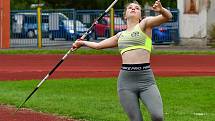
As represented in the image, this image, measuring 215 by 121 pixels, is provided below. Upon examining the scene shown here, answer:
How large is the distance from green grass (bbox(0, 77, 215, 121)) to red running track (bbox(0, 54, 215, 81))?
6.69 ft

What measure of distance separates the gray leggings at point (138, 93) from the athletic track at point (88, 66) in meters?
11.4

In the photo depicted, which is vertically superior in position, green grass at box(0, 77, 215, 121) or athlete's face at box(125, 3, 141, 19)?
athlete's face at box(125, 3, 141, 19)

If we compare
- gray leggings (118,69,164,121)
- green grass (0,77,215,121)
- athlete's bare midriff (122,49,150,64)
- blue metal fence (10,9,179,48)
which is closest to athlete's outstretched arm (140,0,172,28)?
athlete's bare midriff (122,49,150,64)

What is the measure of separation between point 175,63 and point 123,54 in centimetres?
1654

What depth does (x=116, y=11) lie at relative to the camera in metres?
34.2

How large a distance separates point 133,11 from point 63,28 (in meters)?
27.1

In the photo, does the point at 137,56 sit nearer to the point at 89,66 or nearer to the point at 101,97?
the point at 101,97

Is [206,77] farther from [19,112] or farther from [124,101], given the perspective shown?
[124,101]

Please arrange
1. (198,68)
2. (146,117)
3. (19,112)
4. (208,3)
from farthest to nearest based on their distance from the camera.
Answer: (208,3)
(198,68)
(19,112)
(146,117)

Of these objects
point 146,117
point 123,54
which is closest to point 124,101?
point 123,54

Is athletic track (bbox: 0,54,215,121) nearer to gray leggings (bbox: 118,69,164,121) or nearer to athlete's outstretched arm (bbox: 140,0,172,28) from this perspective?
gray leggings (bbox: 118,69,164,121)

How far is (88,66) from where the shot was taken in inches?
878

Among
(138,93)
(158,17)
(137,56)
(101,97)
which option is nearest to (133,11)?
(158,17)

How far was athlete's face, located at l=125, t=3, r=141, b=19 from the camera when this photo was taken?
7059mm
